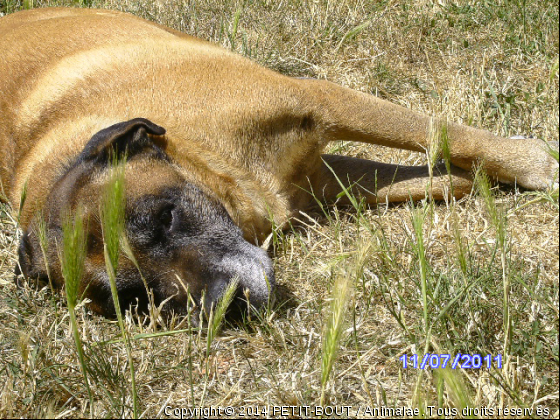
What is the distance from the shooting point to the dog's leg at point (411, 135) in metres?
3.71

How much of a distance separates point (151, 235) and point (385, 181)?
1.69m

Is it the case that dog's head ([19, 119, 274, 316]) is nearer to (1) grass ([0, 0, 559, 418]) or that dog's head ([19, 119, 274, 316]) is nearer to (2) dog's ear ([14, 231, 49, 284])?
(2) dog's ear ([14, 231, 49, 284])

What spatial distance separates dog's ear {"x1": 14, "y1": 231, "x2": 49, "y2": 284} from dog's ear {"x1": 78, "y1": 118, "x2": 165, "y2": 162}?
0.48m

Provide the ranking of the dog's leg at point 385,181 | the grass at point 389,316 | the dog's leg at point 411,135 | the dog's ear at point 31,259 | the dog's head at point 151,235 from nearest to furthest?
the grass at point 389,316 → the dog's head at point 151,235 → the dog's ear at point 31,259 → the dog's leg at point 411,135 → the dog's leg at point 385,181

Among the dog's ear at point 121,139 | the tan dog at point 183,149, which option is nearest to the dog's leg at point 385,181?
the tan dog at point 183,149

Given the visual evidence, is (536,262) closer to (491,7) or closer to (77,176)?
(77,176)

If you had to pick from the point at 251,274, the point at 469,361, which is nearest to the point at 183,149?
the point at 251,274

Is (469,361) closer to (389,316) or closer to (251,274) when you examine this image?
(389,316)

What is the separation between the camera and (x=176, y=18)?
607 cm

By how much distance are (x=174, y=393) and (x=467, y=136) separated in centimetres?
219

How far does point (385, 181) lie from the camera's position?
13.3 feet

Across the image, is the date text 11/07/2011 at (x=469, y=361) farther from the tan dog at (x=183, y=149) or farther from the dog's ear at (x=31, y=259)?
the dog's ear at (x=31, y=259)

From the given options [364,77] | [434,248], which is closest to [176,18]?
A: [364,77]

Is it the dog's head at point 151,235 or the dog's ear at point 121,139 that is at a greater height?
the dog's ear at point 121,139
